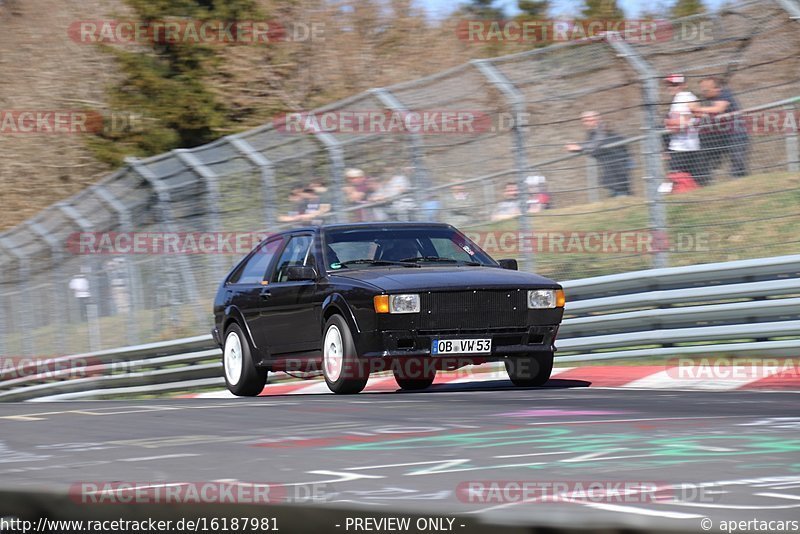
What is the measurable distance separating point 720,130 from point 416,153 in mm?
3765

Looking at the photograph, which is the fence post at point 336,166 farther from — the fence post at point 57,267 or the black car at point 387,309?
the fence post at point 57,267

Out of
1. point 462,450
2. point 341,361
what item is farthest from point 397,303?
point 462,450

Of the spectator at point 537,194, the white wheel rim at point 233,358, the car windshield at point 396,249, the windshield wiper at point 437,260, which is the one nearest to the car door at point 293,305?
the car windshield at point 396,249

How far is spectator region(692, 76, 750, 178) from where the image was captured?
11602 mm

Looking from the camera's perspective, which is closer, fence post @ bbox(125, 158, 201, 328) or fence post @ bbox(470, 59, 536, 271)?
fence post @ bbox(470, 59, 536, 271)

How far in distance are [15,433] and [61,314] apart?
14557mm

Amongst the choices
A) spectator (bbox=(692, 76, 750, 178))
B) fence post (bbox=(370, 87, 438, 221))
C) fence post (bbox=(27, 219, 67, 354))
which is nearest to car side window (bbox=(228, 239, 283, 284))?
fence post (bbox=(370, 87, 438, 221))

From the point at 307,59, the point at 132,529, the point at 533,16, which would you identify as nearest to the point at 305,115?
the point at 132,529

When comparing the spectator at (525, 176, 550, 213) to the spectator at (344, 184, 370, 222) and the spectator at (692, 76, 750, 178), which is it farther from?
the spectator at (344, 184, 370, 222)

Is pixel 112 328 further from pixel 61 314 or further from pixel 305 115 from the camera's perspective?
pixel 305 115

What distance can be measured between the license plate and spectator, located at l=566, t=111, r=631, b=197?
268 centimetres

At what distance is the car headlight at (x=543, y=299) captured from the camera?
1098 cm

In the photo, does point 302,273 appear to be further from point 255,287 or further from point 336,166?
point 336,166

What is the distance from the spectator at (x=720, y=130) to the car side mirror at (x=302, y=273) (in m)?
3.42
